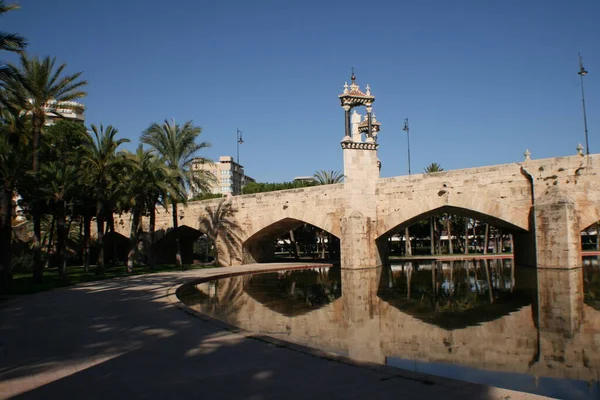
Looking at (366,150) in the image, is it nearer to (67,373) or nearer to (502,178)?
(502,178)

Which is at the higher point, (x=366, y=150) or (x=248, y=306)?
(x=366, y=150)

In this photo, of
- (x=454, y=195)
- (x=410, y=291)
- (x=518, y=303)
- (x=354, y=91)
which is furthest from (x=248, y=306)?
(x=354, y=91)

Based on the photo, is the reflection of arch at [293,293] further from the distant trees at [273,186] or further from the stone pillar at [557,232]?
the distant trees at [273,186]

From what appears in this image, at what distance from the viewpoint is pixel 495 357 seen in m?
6.60

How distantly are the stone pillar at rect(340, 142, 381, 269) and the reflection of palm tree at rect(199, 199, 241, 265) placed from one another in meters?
8.85

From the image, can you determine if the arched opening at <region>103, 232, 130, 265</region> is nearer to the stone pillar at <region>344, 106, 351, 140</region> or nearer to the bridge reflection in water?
the stone pillar at <region>344, 106, 351, 140</region>

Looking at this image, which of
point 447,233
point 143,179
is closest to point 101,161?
point 143,179

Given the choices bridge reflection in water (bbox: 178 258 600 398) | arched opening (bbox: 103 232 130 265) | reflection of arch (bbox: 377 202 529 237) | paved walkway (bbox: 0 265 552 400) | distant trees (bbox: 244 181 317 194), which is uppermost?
distant trees (bbox: 244 181 317 194)

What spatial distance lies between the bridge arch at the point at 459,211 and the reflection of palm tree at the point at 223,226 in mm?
10254

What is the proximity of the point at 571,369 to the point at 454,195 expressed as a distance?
48.7 feet

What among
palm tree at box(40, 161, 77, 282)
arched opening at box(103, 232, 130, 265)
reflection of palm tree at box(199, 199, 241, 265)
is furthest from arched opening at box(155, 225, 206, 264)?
palm tree at box(40, 161, 77, 282)

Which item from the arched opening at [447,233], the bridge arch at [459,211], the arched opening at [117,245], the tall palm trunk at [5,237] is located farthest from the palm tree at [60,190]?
the arched opening at [117,245]

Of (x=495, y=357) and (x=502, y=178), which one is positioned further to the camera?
(x=502, y=178)

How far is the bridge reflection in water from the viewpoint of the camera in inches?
239
